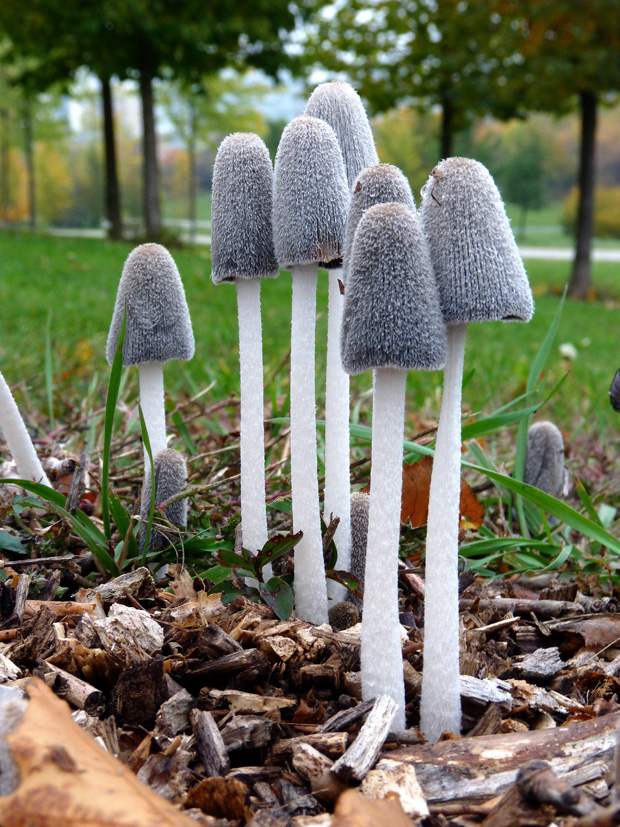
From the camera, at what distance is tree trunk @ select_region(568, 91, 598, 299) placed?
18.1 meters

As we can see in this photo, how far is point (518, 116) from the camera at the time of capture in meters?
19.5

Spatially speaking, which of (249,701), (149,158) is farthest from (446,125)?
(249,701)

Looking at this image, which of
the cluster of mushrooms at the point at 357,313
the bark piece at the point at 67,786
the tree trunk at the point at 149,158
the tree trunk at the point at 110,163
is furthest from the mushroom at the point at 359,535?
the tree trunk at the point at 110,163

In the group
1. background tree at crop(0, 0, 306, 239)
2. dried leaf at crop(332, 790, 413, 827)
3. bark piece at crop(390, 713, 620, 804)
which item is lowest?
bark piece at crop(390, 713, 620, 804)

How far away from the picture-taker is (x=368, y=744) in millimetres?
1612

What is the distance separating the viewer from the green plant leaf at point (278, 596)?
2.10m

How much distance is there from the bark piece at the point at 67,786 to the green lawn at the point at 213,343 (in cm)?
223

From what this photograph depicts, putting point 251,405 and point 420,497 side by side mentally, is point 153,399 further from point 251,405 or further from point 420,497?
point 420,497

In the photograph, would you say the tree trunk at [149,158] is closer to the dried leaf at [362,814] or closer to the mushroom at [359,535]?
the mushroom at [359,535]

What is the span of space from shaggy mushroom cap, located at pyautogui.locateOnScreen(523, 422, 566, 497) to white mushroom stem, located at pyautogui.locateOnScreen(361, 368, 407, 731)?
1.78 meters

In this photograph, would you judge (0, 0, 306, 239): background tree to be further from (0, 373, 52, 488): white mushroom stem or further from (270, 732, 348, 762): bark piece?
(270, 732, 348, 762): bark piece

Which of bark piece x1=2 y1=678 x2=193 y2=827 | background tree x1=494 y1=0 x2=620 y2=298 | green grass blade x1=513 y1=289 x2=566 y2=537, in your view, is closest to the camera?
bark piece x1=2 y1=678 x2=193 y2=827

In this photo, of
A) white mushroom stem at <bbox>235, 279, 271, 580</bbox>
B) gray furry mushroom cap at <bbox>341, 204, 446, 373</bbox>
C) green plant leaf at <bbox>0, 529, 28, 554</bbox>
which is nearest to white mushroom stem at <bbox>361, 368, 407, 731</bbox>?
gray furry mushroom cap at <bbox>341, 204, 446, 373</bbox>

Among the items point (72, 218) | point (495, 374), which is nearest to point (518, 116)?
point (495, 374)
